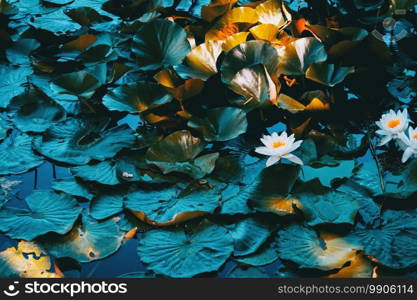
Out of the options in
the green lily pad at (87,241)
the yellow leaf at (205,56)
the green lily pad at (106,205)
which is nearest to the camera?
the green lily pad at (87,241)

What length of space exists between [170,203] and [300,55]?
2.90 feet

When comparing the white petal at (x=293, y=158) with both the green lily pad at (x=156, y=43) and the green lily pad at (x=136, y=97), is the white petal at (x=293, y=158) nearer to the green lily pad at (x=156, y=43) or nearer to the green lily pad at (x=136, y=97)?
the green lily pad at (x=136, y=97)

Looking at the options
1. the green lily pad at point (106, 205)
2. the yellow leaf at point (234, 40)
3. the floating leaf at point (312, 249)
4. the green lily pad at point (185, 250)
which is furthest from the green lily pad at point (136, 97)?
the floating leaf at point (312, 249)

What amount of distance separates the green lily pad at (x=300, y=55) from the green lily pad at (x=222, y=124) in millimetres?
320

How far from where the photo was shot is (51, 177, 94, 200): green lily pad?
1.99 m

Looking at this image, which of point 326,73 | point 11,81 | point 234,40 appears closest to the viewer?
point 326,73

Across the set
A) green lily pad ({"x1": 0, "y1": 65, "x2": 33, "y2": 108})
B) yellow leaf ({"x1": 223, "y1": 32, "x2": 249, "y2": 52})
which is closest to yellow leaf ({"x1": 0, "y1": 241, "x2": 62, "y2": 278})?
green lily pad ({"x1": 0, "y1": 65, "x2": 33, "y2": 108})

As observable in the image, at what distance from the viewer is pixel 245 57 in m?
2.33

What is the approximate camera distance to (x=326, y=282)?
1.61 metres

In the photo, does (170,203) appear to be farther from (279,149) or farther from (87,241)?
(279,149)

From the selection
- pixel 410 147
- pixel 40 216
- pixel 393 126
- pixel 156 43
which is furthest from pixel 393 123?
pixel 40 216

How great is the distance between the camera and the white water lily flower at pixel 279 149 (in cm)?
193

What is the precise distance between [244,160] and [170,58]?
2.21ft

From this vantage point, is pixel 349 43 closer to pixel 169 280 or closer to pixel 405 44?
pixel 405 44
